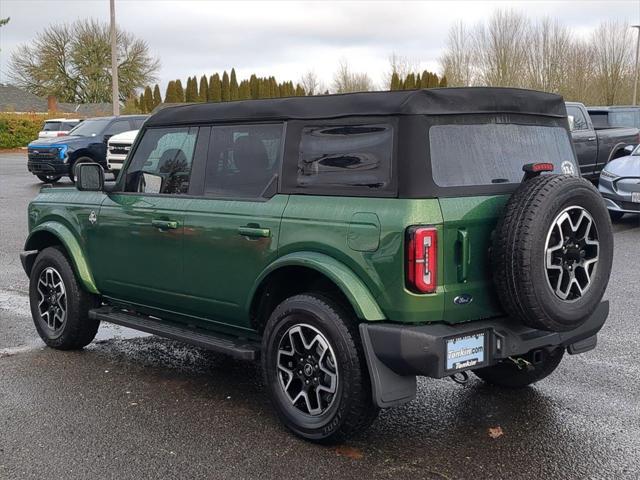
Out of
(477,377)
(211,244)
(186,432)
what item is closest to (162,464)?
(186,432)

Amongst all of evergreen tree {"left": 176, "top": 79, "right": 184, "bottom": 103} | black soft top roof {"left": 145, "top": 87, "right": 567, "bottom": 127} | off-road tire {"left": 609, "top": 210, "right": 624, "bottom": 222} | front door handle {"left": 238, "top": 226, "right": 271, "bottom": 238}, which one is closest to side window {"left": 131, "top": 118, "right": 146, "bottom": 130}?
off-road tire {"left": 609, "top": 210, "right": 624, "bottom": 222}

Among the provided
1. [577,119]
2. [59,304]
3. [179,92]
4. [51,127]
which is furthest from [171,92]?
[59,304]

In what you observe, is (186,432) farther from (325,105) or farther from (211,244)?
(325,105)

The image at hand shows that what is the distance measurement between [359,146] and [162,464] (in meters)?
1.92

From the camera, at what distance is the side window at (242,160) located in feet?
14.9

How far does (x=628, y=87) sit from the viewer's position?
2050 inches

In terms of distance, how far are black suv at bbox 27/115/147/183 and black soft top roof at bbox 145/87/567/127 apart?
1632 cm

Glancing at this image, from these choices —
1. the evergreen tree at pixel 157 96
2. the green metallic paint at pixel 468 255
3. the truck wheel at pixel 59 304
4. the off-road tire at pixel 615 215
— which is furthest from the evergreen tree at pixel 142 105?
the green metallic paint at pixel 468 255

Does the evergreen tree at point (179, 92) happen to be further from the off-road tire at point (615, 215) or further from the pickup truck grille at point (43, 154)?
the off-road tire at point (615, 215)

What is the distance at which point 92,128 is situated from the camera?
69.4 feet

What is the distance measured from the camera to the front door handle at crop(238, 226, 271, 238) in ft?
14.3

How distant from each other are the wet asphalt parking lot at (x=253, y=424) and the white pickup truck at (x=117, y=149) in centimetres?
1356

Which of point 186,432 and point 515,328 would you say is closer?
point 515,328

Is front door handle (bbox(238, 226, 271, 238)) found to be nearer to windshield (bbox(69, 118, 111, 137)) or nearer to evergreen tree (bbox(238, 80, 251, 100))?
windshield (bbox(69, 118, 111, 137))
